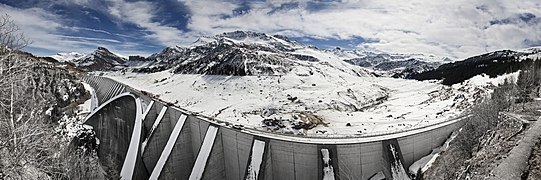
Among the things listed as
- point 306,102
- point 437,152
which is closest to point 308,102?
point 306,102

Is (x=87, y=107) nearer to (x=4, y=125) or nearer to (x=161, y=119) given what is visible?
(x=161, y=119)

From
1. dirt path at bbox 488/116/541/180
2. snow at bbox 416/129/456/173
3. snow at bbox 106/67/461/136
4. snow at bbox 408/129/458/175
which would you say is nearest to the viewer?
dirt path at bbox 488/116/541/180

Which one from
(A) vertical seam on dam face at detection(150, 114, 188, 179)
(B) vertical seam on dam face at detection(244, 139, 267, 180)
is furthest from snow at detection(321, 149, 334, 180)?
(A) vertical seam on dam face at detection(150, 114, 188, 179)

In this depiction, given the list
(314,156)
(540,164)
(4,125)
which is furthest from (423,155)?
(4,125)

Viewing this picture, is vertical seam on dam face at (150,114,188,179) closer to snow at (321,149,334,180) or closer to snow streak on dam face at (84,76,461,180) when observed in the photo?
snow streak on dam face at (84,76,461,180)

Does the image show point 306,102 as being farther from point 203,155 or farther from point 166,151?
point 203,155

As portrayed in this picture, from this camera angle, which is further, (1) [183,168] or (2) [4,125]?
(1) [183,168]
